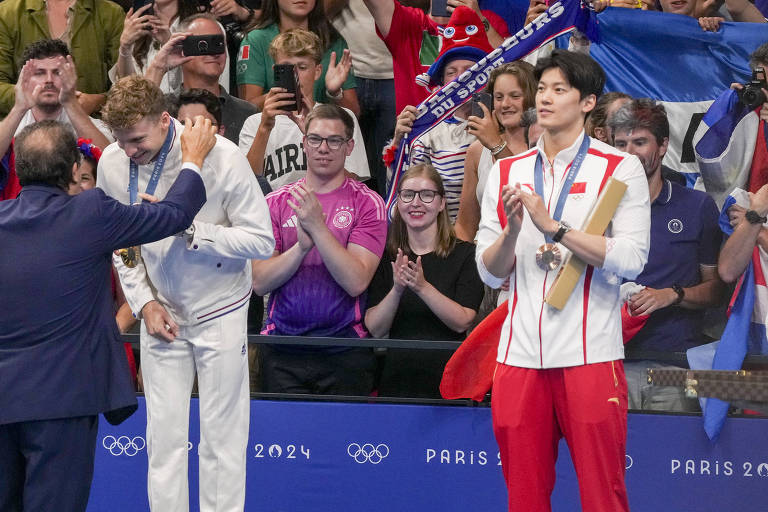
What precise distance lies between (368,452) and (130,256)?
167 cm

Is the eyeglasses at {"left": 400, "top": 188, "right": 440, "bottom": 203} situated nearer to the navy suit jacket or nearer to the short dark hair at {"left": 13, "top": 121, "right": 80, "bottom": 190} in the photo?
the navy suit jacket

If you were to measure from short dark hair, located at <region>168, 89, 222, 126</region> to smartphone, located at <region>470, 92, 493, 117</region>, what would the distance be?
1.57m

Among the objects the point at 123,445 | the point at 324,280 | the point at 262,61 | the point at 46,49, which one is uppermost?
the point at 46,49

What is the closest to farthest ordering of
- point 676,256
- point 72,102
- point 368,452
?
point 676,256 → point 368,452 → point 72,102

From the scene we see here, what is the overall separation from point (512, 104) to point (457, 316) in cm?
137

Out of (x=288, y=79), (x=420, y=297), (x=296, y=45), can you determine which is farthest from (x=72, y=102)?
(x=420, y=297)

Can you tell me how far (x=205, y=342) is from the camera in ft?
17.3

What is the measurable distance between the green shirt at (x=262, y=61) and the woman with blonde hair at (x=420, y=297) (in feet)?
5.14

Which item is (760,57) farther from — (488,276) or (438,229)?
(488,276)

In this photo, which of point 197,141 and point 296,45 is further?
point 296,45

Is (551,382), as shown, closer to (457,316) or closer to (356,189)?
(457,316)

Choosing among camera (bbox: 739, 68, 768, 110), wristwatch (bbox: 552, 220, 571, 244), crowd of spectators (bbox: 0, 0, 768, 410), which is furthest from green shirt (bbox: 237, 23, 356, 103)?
wristwatch (bbox: 552, 220, 571, 244)

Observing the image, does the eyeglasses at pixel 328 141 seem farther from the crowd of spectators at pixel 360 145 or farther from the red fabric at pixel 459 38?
the red fabric at pixel 459 38

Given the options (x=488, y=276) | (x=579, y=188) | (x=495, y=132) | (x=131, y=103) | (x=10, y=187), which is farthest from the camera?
(x=10, y=187)
